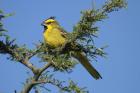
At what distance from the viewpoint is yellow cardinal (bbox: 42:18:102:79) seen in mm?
7348

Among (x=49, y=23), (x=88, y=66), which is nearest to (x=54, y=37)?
(x=49, y=23)

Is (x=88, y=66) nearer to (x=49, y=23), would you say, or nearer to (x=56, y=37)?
(x=56, y=37)

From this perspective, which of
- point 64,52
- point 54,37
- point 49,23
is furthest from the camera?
point 49,23

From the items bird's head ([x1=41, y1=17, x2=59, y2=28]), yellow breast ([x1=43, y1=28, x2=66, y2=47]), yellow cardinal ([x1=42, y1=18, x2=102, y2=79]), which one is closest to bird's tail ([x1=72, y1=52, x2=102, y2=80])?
yellow cardinal ([x1=42, y1=18, x2=102, y2=79])

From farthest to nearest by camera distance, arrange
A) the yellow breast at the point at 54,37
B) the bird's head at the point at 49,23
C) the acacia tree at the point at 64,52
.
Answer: the bird's head at the point at 49,23 → the yellow breast at the point at 54,37 → the acacia tree at the point at 64,52

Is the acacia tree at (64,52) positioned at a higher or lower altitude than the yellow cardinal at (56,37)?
lower

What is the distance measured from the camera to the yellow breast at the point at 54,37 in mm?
8008

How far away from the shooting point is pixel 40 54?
6035 millimetres

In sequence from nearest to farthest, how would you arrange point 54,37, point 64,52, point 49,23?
point 64,52
point 54,37
point 49,23

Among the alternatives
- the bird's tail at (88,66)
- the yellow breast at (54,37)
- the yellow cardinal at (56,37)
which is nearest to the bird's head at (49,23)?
the yellow cardinal at (56,37)

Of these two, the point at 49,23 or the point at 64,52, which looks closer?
the point at 64,52

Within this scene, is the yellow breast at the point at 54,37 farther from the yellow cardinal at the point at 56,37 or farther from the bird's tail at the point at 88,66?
the bird's tail at the point at 88,66

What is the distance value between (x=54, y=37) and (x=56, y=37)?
59 mm

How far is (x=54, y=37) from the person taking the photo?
841 centimetres
